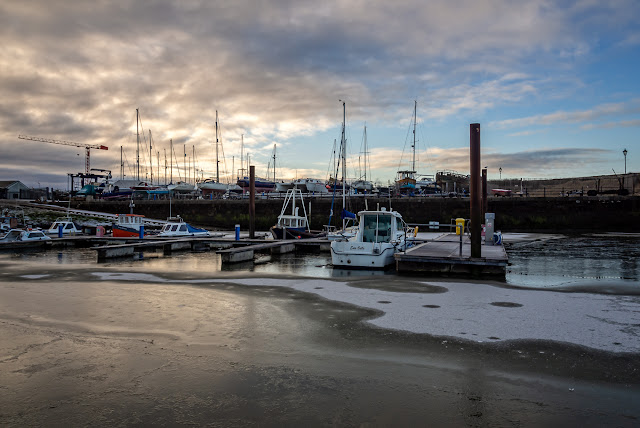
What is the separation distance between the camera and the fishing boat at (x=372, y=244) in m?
20.0

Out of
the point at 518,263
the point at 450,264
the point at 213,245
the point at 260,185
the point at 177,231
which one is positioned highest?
the point at 260,185

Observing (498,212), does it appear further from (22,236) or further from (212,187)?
(212,187)

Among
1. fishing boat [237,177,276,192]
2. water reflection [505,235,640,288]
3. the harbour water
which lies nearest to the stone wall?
water reflection [505,235,640,288]

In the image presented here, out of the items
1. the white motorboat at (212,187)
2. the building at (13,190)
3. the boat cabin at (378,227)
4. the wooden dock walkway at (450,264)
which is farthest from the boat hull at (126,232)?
the building at (13,190)

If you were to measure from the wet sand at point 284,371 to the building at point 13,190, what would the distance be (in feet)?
273

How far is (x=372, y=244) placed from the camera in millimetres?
20047

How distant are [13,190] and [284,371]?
95.2 m

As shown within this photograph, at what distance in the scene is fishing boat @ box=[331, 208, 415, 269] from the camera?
1997cm

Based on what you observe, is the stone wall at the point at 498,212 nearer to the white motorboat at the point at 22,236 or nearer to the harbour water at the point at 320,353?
the white motorboat at the point at 22,236

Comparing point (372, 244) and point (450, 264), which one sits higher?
point (372, 244)

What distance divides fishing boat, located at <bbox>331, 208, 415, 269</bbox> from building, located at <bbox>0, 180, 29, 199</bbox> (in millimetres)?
80944

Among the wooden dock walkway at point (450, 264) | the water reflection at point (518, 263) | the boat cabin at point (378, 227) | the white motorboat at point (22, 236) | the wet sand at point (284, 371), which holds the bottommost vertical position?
the wet sand at point (284, 371)

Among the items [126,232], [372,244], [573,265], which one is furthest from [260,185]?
[573,265]

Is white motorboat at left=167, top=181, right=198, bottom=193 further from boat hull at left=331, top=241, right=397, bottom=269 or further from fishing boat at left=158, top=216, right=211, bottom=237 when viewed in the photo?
boat hull at left=331, top=241, right=397, bottom=269
